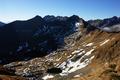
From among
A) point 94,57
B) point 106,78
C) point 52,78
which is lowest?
point 106,78

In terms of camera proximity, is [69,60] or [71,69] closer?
[71,69]

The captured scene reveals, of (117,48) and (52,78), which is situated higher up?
(117,48)

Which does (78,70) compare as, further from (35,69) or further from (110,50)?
(35,69)

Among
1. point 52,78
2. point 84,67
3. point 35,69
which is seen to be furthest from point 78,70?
point 35,69

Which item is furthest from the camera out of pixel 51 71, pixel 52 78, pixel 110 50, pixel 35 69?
pixel 35 69

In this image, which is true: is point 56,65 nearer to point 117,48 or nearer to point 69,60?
point 69,60

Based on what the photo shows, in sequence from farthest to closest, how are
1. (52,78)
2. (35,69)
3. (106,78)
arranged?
(35,69), (52,78), (106,78)

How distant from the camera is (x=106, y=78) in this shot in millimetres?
79438

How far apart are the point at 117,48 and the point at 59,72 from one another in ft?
125

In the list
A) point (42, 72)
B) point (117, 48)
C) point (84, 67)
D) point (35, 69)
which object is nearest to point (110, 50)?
point (117, 48)

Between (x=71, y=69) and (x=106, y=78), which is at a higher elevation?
(x=71, y=69)

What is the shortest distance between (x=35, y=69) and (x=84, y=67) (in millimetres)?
46900

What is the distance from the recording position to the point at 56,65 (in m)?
162

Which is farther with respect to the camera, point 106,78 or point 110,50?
point 110,50
